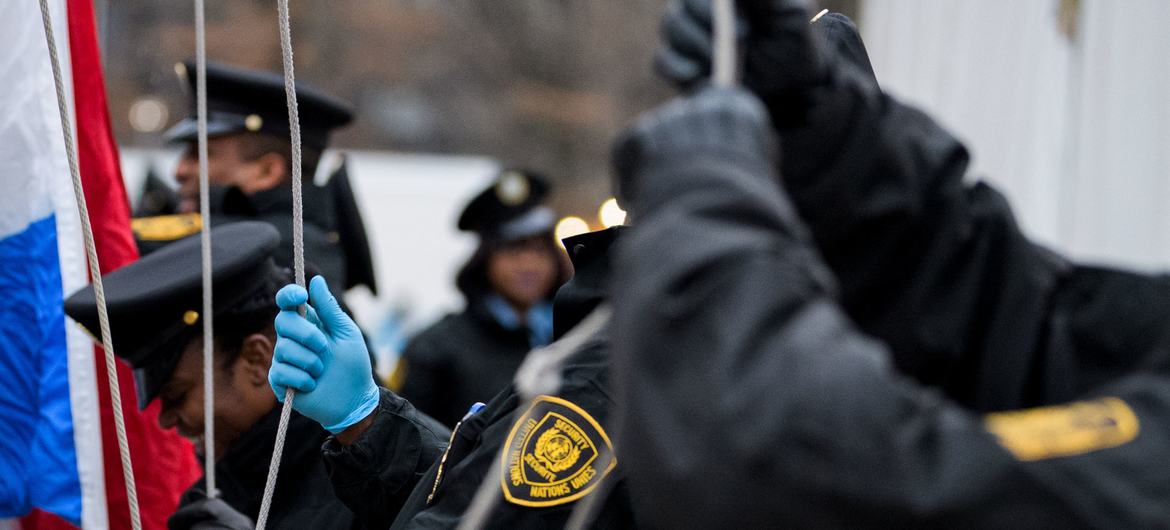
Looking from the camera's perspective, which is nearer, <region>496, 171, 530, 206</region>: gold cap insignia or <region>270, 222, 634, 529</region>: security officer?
<region>270, 222, 634, 529</region>: security officer

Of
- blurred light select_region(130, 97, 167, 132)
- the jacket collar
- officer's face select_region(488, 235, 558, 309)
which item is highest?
the jacket collar

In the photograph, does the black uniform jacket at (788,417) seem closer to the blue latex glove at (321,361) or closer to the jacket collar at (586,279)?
the jacket collar at (586,279)

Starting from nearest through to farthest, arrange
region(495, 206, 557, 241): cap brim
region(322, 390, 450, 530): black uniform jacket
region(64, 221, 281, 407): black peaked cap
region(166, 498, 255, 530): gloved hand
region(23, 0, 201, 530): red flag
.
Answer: region(322, 390, 450, 530): black uniform jacket < region(166, 498, 255, 530): gloved hand < region(64, 221, 281, 407): black peaked cap < region(23, 0, 201, 530): red flag < region(495, 206, 557, 241): cap brim

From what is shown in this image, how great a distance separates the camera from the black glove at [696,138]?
49.4 inches

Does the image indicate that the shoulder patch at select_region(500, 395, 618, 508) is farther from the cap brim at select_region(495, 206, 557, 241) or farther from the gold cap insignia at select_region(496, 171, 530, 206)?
the gold cap insignia at select_region(496, 171, 530, 206)

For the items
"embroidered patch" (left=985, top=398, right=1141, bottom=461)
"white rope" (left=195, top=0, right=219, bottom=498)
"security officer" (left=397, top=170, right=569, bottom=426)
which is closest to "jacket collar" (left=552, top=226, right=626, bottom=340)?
"white rope" (left=195, top=0, right=219, bottom=498)

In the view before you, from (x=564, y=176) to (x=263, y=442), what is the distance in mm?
17080

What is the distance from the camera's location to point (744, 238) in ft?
3.93

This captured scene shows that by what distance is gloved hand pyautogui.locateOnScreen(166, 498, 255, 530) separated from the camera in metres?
2.57

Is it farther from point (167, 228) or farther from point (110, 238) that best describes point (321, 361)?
point (167, 228)

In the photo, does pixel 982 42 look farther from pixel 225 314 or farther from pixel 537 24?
pixel 537 24

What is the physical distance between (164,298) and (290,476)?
0.43 m

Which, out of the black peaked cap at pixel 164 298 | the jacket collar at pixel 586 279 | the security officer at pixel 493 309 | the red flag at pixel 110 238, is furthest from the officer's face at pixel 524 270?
the jacket collar at pixel 586 279

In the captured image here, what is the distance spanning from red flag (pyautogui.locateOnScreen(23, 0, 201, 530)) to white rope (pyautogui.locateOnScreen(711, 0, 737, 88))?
6.53ft
